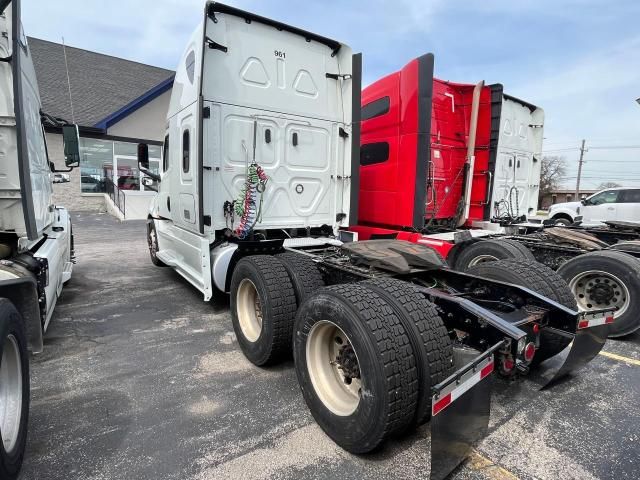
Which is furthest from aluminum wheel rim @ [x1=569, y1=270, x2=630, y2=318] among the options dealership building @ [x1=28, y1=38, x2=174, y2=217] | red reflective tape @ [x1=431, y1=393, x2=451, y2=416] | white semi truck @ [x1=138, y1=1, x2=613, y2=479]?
dealership building @ [x1=28, y1=38, x2=174, y2=217]

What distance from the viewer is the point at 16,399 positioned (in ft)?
6.88

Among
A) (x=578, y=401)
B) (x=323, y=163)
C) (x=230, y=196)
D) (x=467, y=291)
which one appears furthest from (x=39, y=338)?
(x=578, y=401)

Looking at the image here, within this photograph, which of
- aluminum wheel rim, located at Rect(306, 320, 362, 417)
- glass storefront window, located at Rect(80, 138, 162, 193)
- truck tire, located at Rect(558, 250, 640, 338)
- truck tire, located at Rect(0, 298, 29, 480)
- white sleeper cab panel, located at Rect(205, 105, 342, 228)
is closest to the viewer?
truck tire, located at Rect(0, 298, 29, 480)

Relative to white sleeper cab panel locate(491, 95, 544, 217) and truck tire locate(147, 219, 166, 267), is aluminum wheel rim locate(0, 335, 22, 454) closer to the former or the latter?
truck tire locate(147, 219, 166, 267)

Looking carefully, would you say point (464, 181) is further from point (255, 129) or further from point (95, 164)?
point (95, 164)

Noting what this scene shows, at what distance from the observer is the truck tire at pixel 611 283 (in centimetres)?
399

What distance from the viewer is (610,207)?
1296 cm

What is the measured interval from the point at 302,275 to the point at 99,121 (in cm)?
1658

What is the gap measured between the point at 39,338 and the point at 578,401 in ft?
13.1

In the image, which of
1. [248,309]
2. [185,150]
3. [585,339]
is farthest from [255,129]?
[585,339]

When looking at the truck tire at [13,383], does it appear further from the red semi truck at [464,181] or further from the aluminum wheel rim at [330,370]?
the red semi truck at [464,181]

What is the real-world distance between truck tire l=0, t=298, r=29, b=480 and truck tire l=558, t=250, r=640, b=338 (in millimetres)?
A: 5104

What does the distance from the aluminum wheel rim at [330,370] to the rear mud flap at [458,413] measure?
67 cm

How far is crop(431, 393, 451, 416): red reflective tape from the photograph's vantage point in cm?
173
